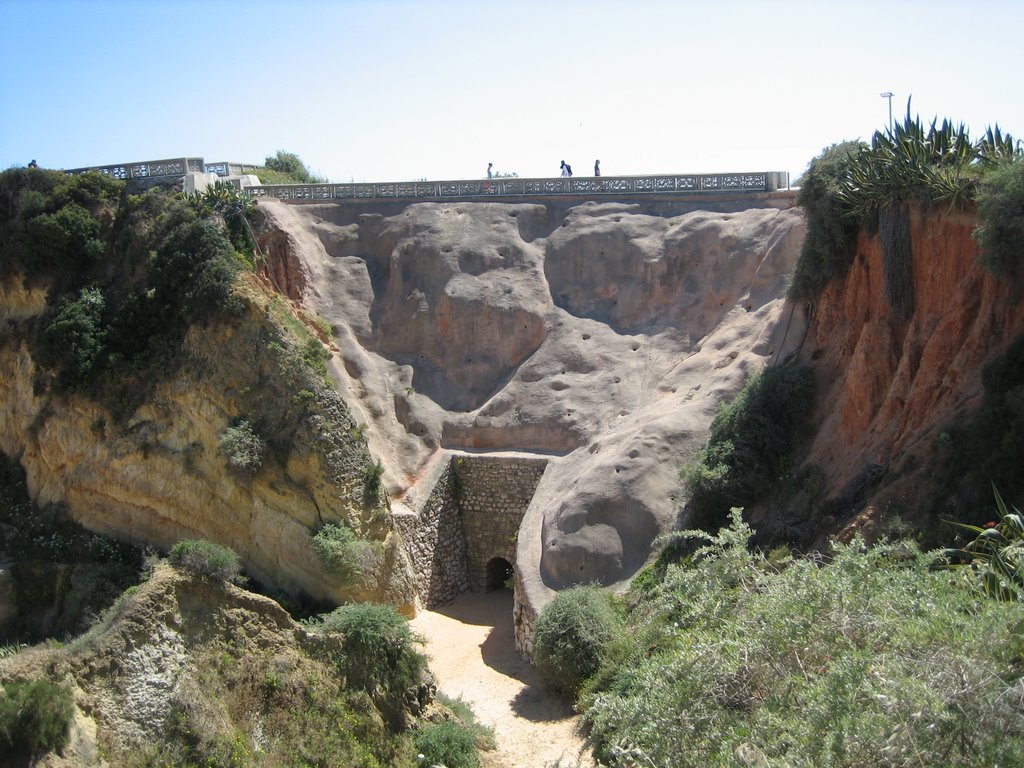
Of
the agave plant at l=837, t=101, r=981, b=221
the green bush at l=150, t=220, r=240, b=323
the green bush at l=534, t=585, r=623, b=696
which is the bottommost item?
the green bush at l=534, t=585, r=623, b=696

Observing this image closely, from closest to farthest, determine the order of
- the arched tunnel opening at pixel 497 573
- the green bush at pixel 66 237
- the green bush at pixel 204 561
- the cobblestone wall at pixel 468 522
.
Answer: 1. the green bush at pixel 204 561
2. the cobblestone wall at pixel 468 522
3. the arched tunnel opening at pixel 497 573
4. the green bush at pixel 66 237

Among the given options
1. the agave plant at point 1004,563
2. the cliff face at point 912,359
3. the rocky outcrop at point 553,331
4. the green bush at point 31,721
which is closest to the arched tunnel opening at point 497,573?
the rocky outcrop at point 553,331

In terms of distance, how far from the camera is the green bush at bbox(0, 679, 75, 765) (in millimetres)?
11953

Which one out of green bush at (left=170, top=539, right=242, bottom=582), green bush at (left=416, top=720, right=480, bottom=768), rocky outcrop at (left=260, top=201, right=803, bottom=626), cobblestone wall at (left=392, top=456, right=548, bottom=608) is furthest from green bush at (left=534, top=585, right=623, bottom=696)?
cobblestone wall at (left=392, top=456, right=548, bottom=608)

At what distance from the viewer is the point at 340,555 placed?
76.8ft

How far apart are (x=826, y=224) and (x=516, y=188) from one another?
1345 centimetres

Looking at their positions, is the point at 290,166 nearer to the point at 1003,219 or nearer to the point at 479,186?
the point at 479,186

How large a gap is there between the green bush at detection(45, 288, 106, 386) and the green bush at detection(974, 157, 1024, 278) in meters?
22.8

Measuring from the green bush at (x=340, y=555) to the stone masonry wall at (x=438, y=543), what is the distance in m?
2.04

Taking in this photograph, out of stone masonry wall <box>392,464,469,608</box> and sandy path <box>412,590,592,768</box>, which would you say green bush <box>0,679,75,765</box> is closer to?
sandy path <box>412,590,592,768</box>

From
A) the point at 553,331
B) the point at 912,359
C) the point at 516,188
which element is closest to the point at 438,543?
the point at 553,331

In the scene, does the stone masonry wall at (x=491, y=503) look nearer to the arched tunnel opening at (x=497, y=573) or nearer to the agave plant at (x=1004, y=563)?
the arched tunnel opening at (x=497, y=573)

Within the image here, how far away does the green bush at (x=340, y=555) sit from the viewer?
76.8 ft

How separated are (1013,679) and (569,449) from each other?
731 inches
